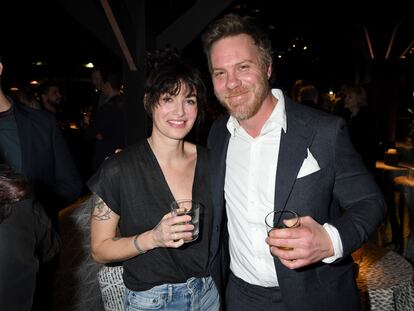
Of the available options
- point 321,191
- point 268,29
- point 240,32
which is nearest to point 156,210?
point 321,191

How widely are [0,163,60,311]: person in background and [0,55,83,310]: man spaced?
3.11 feet

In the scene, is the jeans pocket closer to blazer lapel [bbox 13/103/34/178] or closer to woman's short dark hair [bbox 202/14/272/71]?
blazer lapel [bbox 13/103/34/178]

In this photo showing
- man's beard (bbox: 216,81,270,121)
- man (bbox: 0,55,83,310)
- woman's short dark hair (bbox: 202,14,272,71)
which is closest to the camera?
man's beard (bbox: 216,81,270,121)

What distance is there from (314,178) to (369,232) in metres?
0.33

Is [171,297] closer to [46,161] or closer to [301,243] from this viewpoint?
[301,243]

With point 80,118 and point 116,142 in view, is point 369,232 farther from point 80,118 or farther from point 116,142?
point 80,118

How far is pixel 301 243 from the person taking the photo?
1.26 metres

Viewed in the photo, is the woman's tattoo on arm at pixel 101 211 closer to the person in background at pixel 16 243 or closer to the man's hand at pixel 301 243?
the person in background at pixel 16 243

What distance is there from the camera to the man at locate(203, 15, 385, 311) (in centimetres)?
157

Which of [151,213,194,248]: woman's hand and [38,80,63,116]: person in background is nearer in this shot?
[151,213,194,248]: woman's hand

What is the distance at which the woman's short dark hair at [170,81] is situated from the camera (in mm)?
1920

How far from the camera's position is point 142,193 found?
5.80 ft

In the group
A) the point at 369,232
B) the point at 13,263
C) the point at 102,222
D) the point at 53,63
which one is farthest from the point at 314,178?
the point at 53,63

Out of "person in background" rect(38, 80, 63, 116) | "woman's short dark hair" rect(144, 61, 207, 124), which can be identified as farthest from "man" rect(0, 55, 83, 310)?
"person in background" rect(38, 80, 63, 116)
